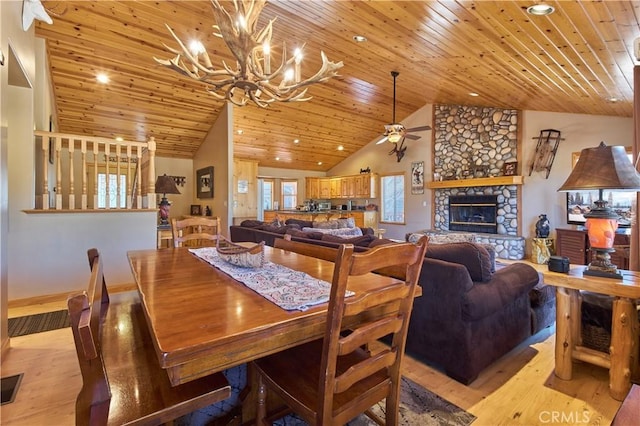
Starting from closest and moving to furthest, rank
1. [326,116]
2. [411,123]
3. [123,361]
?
[123,361]
[326,116]
[411,123]

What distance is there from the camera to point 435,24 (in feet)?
10.6

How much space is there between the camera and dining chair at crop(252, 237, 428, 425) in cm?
98

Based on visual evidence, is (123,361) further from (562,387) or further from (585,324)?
(585,324)

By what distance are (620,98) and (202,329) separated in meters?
5.92

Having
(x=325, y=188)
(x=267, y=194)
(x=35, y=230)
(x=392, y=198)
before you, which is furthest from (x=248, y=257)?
(x=325, y=188)

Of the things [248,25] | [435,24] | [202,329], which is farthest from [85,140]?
[435,24]

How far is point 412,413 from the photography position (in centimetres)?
167

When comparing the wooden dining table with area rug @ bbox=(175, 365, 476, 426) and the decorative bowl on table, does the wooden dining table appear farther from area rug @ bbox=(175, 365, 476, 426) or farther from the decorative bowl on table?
area rug @ bbox=(175, 365, 476, 426)

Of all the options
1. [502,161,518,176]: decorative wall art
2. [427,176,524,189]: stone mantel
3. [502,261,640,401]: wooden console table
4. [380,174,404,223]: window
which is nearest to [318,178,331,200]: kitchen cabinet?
[380,174,404,223]: window

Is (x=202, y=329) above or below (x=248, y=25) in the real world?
below

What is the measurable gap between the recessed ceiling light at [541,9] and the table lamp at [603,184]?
1.27 metres

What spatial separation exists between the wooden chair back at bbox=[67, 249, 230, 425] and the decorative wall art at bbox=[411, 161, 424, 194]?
7.19 meters

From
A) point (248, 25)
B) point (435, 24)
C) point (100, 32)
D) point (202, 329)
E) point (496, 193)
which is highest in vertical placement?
point (100, 32)

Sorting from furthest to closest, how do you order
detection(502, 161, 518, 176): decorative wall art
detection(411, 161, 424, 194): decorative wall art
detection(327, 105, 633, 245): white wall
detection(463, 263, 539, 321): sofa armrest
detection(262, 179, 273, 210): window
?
detection(262, 179, 273, 210): window
detection(411, 161, 424, 194): decorative wall art
detection(502, 161, 518, 176): decorative wall art
detection(327, 105, 633, 245): white wall
detection(463, 263, 539, 321): sofa armrest
